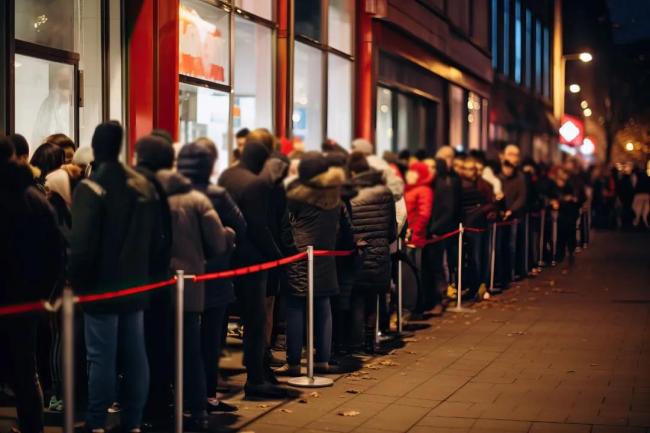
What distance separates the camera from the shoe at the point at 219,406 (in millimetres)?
9398

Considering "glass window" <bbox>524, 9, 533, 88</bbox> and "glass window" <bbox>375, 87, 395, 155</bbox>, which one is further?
"glass window" <bbox>524, 9, 533, 88</bbox>

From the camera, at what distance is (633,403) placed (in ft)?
32.2

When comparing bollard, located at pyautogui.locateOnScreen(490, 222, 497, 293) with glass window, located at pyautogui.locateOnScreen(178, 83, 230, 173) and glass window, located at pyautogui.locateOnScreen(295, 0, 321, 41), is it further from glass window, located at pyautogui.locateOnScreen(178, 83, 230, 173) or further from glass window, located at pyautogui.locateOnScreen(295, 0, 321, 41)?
glass window, located at pyautogui.locateOnScreen(178, 83, 230, 173)

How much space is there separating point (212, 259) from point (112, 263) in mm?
1454

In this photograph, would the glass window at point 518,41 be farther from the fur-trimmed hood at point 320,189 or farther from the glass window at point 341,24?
the fur-trimmed hood at point 320,189

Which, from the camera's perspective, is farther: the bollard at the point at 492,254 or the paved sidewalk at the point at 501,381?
the bollard at the point at 492,254

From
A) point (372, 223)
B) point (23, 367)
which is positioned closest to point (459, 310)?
point (372, 223)

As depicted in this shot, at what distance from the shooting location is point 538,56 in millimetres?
54500

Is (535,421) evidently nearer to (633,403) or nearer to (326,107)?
(633,403)

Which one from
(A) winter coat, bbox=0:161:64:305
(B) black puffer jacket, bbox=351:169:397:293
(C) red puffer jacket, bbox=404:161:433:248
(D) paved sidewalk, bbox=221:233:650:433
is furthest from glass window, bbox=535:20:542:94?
(A) winter coat, bbox=0:161:64:305

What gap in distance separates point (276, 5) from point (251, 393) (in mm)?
9416

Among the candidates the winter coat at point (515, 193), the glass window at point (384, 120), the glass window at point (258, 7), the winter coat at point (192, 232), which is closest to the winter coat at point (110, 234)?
the winter coat at point (192, 232)

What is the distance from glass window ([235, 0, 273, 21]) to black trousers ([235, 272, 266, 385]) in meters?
7.55

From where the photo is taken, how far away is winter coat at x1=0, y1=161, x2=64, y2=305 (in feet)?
24.8
